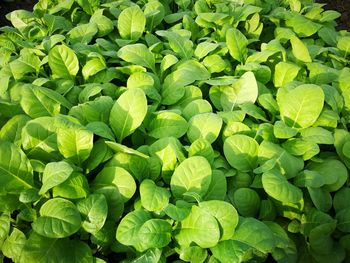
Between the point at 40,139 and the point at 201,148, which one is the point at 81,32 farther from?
the point at 201,148

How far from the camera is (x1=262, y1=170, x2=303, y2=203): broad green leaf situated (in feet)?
3.56

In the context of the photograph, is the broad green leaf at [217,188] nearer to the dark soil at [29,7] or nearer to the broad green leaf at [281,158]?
the broad green leaf at [281,158]

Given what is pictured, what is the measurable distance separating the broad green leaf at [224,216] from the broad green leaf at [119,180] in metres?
0.25

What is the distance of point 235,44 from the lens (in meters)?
1.67

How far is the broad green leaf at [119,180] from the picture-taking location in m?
1.11

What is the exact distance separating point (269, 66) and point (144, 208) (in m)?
0.98

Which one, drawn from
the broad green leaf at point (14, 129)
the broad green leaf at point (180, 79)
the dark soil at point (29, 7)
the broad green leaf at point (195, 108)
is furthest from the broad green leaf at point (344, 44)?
the dark soil at point (29, 7)

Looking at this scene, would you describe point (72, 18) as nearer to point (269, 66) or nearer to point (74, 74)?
point (74, 74)

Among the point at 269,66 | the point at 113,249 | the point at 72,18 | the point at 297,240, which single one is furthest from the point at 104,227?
the point at 72,18

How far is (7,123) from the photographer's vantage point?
4.06 feet

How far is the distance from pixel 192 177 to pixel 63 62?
2.64 ft

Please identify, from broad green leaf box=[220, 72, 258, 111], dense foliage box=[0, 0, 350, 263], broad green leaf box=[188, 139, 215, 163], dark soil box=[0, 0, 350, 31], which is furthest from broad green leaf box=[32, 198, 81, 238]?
dark soil box=[0, 0, 350, 31]

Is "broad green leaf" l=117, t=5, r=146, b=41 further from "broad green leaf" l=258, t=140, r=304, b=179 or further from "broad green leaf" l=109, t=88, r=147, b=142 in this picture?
"broad green leaf" l=258, t=140, r=304, b=179

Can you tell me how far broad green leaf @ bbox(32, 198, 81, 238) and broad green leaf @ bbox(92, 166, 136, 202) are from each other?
148 mm
